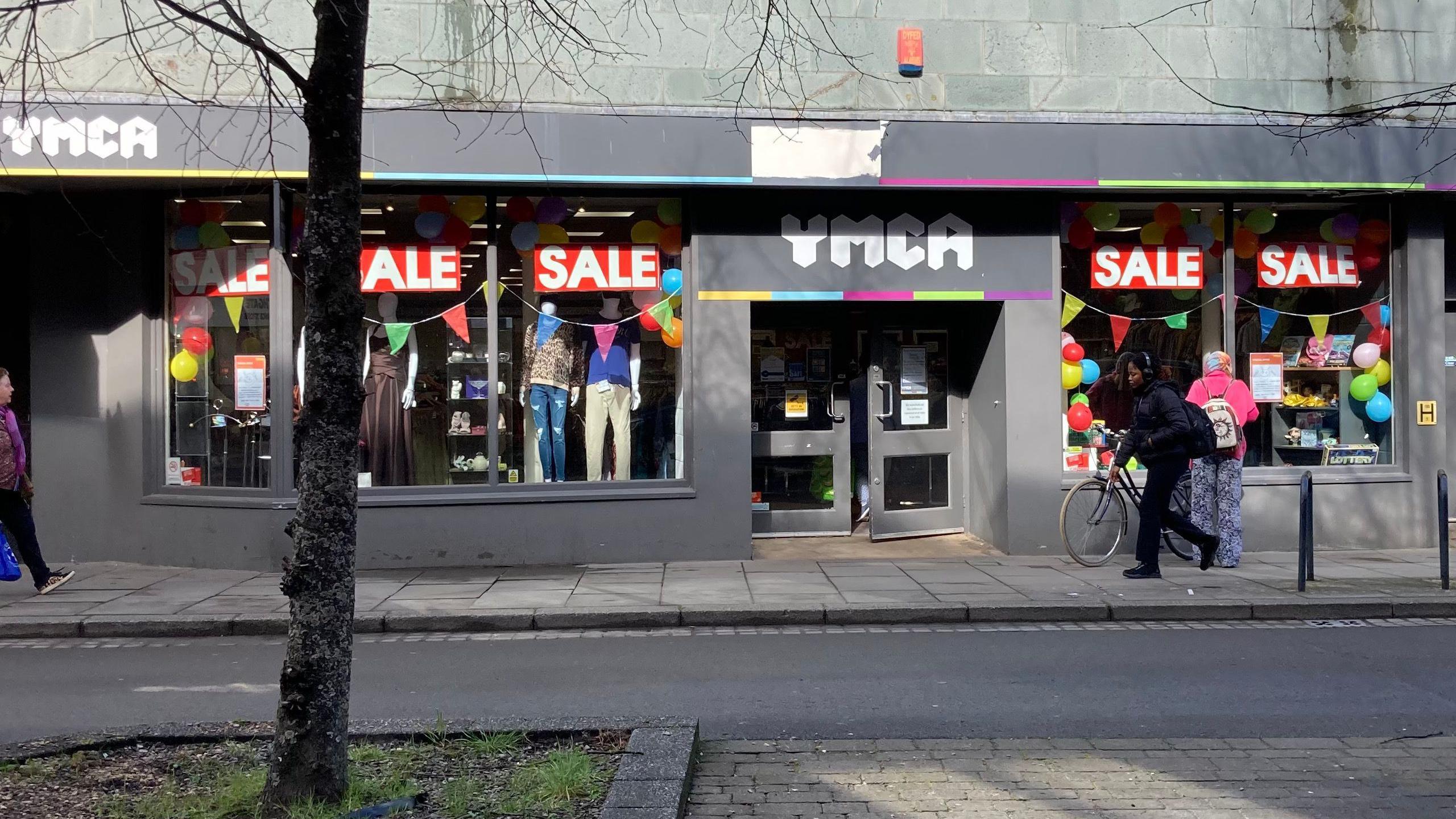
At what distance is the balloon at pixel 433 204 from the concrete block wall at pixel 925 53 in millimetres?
971

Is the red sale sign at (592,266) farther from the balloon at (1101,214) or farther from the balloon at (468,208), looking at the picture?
the balloon at (1101,214)

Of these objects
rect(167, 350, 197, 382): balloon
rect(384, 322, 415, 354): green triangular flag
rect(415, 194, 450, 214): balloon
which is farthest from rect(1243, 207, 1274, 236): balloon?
rect(167, 350, 197, 382): balloon

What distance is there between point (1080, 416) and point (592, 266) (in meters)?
5.10

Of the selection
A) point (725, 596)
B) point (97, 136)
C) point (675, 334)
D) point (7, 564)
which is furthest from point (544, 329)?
point (7, 564)

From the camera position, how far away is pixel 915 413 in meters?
12.3

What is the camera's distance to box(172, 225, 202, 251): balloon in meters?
10.9

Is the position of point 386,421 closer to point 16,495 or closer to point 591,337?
point 591,337

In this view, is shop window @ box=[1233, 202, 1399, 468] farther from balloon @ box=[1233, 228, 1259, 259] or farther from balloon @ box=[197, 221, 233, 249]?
balloon @ box=[197, 221, 233, 249]

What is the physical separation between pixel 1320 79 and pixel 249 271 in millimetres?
10487

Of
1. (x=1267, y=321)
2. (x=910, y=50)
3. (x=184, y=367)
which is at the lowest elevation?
(x=184, y=367)

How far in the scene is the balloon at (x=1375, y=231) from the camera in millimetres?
11836

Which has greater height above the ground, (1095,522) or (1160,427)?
(1160,427)

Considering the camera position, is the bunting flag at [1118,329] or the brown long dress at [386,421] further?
the bunting flag at [1118,329]

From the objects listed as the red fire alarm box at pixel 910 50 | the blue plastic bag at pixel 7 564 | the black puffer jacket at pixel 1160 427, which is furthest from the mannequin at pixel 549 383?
the black puffer jacket at pixel 1160 427
